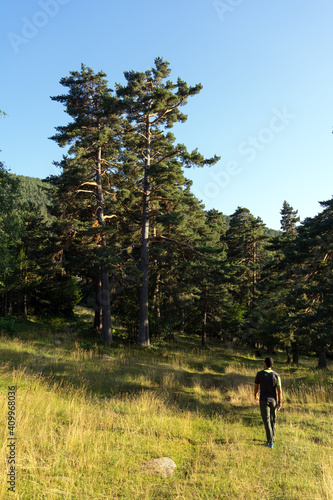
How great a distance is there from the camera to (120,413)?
22.2 feet

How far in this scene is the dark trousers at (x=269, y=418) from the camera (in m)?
6.13

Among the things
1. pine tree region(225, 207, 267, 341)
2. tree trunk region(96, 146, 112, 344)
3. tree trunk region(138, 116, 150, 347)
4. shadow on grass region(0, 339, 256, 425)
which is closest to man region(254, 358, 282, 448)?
shadow on grass region(0, 339, 256, 425)

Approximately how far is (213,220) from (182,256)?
24631 millimetres

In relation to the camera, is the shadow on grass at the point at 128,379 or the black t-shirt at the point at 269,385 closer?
the black t-shirt at the point at 269,385

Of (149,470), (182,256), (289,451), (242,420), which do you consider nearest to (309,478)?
(289,451)

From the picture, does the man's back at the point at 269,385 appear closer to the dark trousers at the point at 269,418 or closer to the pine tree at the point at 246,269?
the dark trousers at the point at 269,418

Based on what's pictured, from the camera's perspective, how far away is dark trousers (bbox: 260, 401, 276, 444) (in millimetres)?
6133

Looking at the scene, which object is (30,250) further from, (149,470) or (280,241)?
(149,470)

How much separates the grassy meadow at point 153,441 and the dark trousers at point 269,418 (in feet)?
0.78

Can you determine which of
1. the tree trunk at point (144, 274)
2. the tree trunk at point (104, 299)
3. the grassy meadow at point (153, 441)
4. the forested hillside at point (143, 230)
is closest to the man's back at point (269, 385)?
the grassy meadow at point (153, 441)

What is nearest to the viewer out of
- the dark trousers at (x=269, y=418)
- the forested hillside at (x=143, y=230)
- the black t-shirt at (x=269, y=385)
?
the dark trousers at (x=269, y=418)

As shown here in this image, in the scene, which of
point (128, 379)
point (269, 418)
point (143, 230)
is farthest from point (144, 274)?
point (269, 418)

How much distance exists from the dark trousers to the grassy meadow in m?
0.24

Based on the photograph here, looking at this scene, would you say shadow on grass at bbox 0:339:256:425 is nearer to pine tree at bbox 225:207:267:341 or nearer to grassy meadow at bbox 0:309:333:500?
grassy meadow at bbox 0:309:333:500
